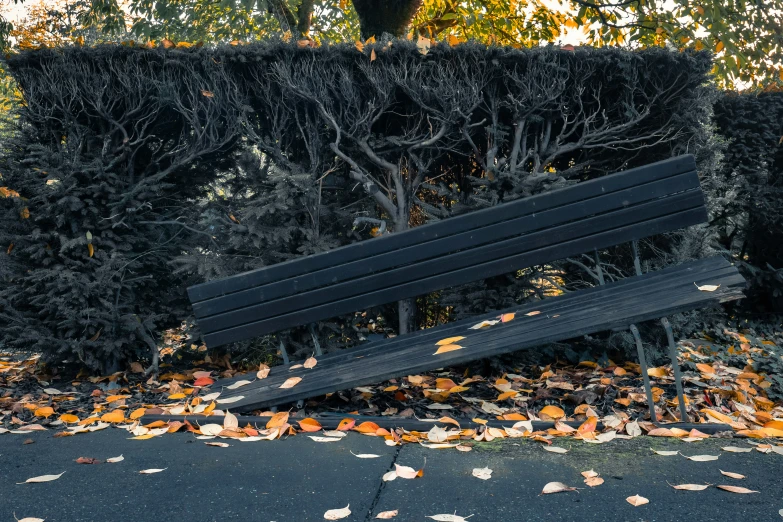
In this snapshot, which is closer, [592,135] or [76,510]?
[76,510]

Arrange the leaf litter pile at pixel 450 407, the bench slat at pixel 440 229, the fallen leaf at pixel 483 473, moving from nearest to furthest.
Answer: the fallen leaf at pixel 483 473 < the leaf litter pile at pixel 450 407 < the bench slat at pixel 440 229

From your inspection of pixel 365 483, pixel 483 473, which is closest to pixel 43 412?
pixel 365 483

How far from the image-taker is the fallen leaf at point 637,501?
8.14ft

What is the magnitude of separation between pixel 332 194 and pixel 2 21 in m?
9.97

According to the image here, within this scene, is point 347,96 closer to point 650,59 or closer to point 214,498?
point 650,59

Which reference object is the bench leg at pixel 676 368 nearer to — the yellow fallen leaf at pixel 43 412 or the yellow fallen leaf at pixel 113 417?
the yellow fallen leaf at pixel 113 417

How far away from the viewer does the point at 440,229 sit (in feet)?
13.8

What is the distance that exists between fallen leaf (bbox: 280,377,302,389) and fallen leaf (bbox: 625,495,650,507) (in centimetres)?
179

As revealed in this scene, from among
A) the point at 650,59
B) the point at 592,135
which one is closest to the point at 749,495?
the point at 592,135

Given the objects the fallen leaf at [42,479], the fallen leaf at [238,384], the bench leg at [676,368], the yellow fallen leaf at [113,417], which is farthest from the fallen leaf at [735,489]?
the yellow fallen leaf at [113,417]

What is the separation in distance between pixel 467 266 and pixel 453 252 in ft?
0.39

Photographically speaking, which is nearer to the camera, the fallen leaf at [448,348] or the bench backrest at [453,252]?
the fallen leaf at [448,348]

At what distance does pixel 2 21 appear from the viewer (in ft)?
40.2

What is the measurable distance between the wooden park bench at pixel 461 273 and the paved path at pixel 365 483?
0.56 metres
